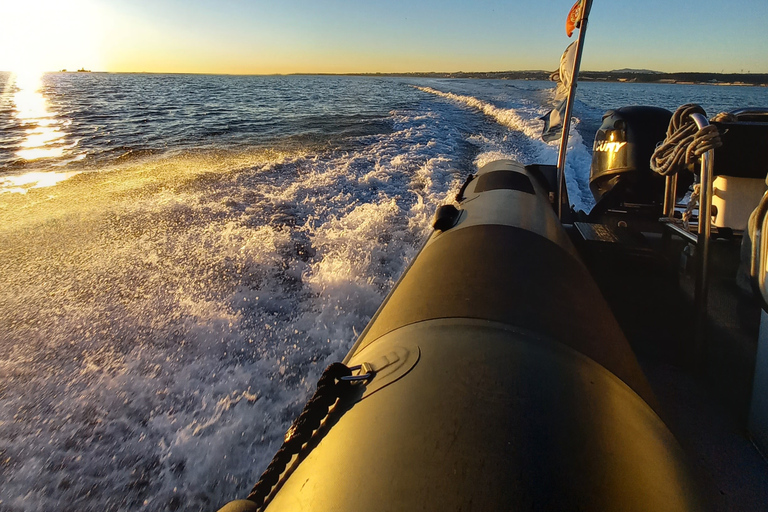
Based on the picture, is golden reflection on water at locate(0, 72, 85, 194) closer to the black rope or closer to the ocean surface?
the ocean surface

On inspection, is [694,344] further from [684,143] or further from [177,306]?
[177,306]

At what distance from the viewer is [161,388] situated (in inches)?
90.7

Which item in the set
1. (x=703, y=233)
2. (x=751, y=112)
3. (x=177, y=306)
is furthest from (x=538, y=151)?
(x=177, y=306)

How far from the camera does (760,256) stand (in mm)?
1200

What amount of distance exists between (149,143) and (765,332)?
12.3 metres

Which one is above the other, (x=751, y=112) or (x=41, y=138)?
(x=751, y=112)

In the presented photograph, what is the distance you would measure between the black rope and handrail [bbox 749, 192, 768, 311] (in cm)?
134

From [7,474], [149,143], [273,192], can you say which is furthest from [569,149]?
[149,143]

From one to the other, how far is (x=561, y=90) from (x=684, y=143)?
8.35ft

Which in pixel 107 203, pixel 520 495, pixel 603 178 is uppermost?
pixel 603 178

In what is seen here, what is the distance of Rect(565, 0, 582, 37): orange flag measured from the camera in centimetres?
329

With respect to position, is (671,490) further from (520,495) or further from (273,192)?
(273,192)

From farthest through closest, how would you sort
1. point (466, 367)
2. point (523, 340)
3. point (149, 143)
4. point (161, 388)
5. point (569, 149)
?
point (149, 143), point (569, 149), point (161, 388), point (523, 340), point (466, 367)

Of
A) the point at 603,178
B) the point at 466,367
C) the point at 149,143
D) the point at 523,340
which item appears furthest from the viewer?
the point at 149,143
